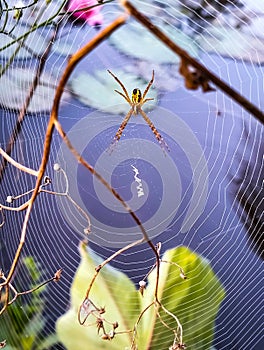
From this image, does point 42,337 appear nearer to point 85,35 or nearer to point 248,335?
point 248,335

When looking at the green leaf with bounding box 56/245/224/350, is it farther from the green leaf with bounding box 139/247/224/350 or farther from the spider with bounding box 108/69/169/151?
the spider with bounding box 108/69/169/151

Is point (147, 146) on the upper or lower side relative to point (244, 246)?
upper

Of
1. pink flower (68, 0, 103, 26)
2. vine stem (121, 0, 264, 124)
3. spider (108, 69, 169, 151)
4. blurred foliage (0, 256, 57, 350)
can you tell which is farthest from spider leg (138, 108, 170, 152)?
vine stem (121, 0, 264, 124)

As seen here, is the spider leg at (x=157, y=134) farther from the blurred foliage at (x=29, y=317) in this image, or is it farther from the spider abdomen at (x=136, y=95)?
the blurred foliage at (x=29, y=317)

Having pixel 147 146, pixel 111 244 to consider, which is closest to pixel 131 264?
pixel 111 244

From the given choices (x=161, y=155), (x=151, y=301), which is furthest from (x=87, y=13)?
(x=151, y=301)
